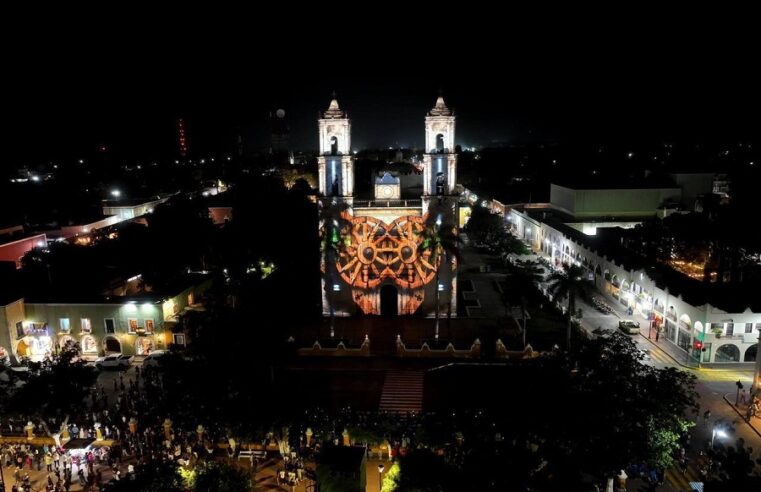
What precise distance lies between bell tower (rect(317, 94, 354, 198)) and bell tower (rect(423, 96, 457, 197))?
5122 mm

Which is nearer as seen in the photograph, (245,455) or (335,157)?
(245,455)

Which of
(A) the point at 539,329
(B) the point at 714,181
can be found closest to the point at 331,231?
(A) the point at 539,329

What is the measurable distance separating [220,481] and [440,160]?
25.9 metres

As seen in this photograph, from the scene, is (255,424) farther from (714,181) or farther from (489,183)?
(489,183)

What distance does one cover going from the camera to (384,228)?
1462 inches

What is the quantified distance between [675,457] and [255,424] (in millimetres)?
14883

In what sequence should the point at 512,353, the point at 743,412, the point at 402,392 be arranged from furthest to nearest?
the point at 512,353
the point at 402,392
the point at 743,412

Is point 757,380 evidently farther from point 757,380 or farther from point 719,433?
point 719,433

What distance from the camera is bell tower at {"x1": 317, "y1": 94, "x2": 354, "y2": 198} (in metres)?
37.2

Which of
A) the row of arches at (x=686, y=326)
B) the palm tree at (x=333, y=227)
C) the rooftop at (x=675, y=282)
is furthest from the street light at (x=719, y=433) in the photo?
the palm tree at (x=333, y=227)

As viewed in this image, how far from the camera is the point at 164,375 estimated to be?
23516mm

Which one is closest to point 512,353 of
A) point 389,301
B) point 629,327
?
point 629,327

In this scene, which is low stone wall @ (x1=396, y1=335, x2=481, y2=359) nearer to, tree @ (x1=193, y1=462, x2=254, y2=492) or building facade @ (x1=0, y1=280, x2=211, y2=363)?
building facade @ (x1=0, y1=280, x2=211, y2=363)

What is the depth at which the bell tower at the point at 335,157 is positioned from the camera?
37250 millimetres
